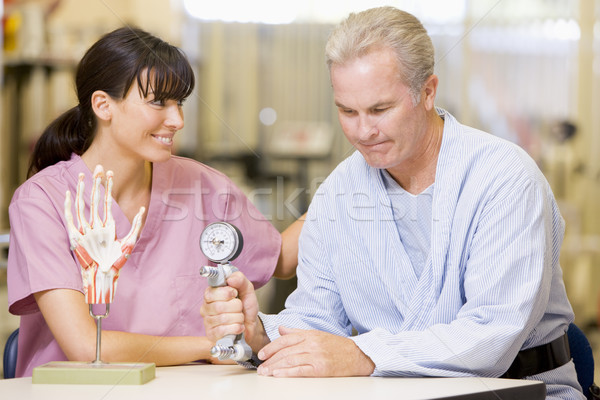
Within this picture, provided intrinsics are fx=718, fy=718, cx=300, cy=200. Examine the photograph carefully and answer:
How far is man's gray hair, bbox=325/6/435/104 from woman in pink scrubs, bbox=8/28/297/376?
1.37ft

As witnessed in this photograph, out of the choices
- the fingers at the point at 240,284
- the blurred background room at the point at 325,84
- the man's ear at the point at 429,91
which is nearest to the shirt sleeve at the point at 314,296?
the fingers at the point at 240,284

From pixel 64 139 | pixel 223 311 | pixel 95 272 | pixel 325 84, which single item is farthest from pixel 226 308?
pixel 325 84

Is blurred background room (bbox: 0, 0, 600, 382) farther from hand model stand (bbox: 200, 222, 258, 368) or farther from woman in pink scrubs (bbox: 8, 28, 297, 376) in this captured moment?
hand model stand (bbox: 200, 222, 258, 368)

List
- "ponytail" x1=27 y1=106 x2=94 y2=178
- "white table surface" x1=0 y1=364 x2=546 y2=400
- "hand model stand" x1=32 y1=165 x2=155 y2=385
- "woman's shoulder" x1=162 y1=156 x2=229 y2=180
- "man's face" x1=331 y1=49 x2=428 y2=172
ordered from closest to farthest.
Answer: "white table surface" x1=0 y1=364 x2=546 y2=400, "hand model stand" x1=32 y1=165 x2=155 y2=385, "man's face" x1=331 y1=49 x2=428 y2=172, "ponytail" x1=27 y1=106 x2=94 y2=178, "woman's shoulder" x1=162 y1=156 x2=229 y2=180

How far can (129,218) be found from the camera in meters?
1.77

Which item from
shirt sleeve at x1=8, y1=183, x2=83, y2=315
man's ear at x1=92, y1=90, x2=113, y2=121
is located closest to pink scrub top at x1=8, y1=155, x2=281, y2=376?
shirt sleeve at x1=8, y1=183, x2=83, y2=315

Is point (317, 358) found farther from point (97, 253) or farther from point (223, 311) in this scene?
point (97, 253)

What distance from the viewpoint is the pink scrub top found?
1.54 m

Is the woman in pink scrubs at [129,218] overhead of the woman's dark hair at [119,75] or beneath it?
beneath

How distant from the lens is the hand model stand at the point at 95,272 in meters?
1.31

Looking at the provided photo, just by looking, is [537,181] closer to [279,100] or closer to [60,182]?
[60,182]

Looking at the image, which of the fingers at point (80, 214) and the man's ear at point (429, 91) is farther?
the man's ear at point (429, 91)

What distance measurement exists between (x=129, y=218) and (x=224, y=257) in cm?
48

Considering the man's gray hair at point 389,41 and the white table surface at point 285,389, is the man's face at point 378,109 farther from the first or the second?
the white table surface at point 285,389
